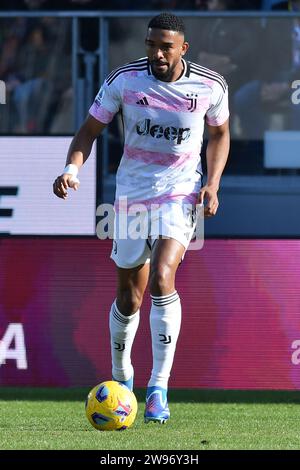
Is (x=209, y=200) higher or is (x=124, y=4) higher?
(x=124, y=4)

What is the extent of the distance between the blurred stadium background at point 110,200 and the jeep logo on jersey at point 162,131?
5.44 feet

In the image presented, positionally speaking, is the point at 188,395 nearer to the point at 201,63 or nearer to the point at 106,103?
the point at 106,103

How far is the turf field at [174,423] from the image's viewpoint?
5734mm

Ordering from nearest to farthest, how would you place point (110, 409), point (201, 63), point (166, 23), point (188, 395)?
point (110, 409) → point (166, 23) → point (188, 395) → point (201, 63)

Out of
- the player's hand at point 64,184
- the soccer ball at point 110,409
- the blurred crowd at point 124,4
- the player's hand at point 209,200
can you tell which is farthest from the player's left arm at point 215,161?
the blurred crowd at point 124,4

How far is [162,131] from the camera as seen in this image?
22.2ft

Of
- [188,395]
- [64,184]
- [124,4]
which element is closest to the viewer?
[64,184]

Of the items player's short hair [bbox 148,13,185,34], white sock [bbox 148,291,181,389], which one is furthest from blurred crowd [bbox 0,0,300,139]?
white sock [bbox 148,291,181,389]

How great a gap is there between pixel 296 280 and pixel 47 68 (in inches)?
137

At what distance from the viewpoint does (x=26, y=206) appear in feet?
29.2

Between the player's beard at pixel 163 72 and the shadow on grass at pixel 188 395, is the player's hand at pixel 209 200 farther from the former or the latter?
the shadow on grass at pixel 188 395

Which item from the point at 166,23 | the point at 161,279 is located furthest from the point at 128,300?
the point at 166,23

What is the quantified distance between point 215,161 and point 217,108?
311 millimetres

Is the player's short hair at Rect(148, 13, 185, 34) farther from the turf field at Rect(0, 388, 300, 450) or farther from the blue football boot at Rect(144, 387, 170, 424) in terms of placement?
the turf field at Rect(0, 388, 300, 450)
